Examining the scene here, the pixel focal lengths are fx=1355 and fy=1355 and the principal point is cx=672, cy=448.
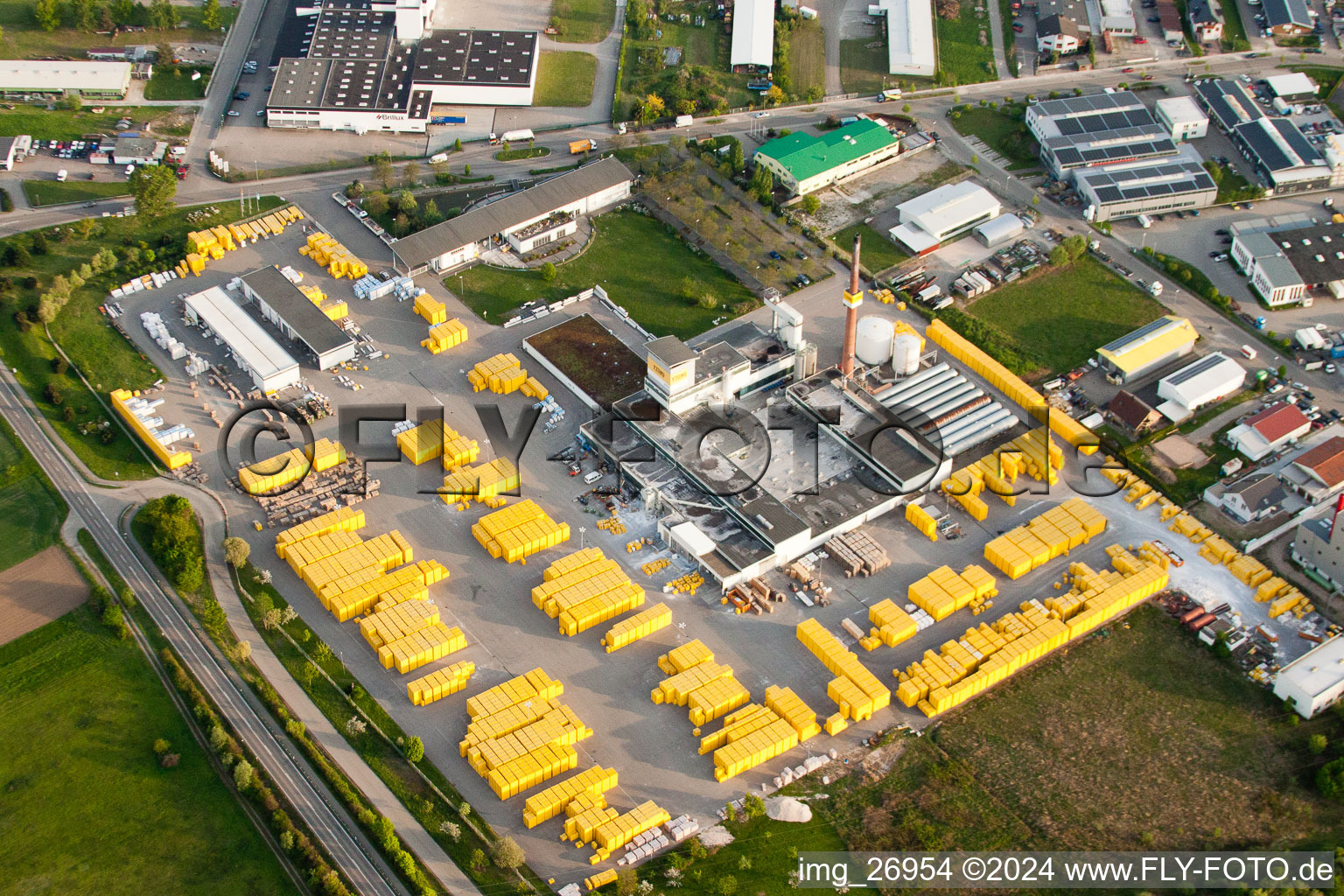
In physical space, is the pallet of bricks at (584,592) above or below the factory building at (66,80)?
below

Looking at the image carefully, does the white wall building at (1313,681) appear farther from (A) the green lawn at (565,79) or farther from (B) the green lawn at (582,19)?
(B) the green lawn at (582,19)

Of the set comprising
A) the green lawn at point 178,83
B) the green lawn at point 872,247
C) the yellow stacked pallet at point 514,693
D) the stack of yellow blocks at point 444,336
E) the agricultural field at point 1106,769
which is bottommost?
the agricultural field at point 1106,769

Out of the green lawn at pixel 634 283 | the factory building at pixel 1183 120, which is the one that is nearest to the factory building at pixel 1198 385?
the factory building at pixel 1183 120

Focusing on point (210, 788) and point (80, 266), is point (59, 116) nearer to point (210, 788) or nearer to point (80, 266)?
point (80, 266)

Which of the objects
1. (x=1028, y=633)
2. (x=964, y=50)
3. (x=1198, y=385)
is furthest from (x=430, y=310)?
(x=964, y=50)

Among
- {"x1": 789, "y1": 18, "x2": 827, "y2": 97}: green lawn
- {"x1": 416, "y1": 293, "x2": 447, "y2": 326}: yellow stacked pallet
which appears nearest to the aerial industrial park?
{"x1": 789, "y1": 18, "x2": 827, "y2": 97}: green lawn

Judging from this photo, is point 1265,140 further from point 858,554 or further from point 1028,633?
point 1028,633

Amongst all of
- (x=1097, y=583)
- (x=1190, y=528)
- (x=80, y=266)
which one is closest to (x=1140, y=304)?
(x=1190, y=528)
